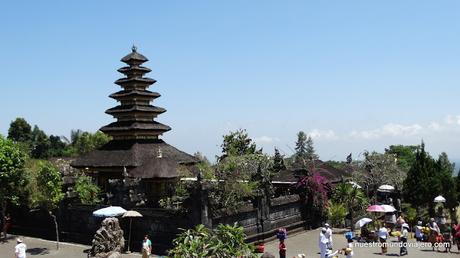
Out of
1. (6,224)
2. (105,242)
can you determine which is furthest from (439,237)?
(6,224)

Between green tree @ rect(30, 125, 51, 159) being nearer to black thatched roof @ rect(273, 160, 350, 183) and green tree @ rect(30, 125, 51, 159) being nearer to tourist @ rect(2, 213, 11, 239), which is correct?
tourist @ rect(2, 213, 11, 239)

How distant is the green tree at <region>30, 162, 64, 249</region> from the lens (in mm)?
24953

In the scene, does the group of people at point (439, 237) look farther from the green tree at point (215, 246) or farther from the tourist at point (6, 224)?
the tourist at point (6, 224)

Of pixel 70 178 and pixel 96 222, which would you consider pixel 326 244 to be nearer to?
pixel 96 222

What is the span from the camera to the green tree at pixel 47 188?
982 inches

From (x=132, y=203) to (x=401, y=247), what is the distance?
12596 mm

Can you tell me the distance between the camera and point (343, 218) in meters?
29.3

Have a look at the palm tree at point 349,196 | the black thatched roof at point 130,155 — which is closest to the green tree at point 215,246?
the palm tree at point 349,196

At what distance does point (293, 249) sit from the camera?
2362 cm

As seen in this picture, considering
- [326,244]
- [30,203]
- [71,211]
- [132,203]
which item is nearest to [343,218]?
[326,244]

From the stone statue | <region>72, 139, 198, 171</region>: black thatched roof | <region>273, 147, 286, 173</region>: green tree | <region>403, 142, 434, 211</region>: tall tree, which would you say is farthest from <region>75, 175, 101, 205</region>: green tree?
<region>403, 142, 434, 211</region>: tall tree

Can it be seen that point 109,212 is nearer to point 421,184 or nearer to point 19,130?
point 421,184

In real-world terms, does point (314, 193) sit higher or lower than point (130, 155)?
Result: lower

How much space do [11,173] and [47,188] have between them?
2325mm
